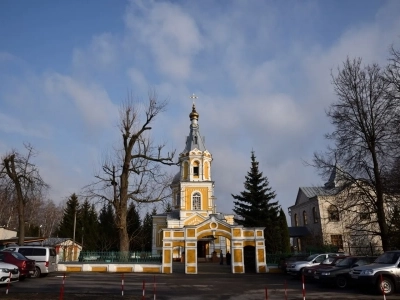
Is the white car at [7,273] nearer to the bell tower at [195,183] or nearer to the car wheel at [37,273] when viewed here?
the car wheel at [37,273]

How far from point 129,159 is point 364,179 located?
16.6 metres

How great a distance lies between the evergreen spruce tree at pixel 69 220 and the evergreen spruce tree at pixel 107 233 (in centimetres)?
440

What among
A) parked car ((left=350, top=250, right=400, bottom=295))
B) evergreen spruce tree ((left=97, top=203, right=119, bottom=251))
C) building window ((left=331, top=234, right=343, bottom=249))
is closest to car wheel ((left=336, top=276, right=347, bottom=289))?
parked car ((left=350, top=250, right=400, bottom=295))

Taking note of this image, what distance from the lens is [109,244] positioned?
4903 cm

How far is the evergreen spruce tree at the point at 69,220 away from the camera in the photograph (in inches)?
2160

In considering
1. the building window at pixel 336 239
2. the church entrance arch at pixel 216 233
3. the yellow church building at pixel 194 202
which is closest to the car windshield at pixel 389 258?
the church entrance arch at pixel 216 233

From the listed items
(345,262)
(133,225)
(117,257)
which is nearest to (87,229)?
(133,225)

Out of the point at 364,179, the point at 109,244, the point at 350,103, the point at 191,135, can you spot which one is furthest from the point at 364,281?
the point at 109,244

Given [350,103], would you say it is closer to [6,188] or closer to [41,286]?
[41,286]

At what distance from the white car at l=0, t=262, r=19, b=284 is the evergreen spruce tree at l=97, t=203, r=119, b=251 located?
2943 cm

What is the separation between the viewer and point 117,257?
26.4 meters

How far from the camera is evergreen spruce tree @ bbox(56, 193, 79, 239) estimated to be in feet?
180

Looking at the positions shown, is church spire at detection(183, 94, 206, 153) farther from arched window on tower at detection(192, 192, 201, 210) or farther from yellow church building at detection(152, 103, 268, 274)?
arched window on tower at detection(192, 192, 201, 210)

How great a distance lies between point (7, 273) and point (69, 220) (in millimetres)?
43497
